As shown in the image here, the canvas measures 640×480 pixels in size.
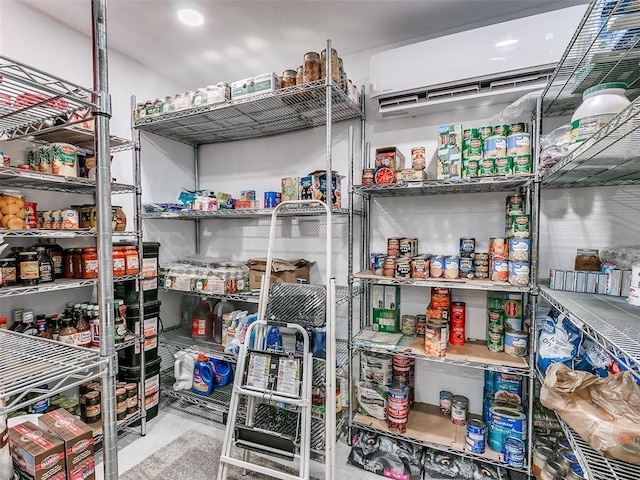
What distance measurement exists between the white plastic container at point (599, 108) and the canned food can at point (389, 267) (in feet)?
3.43

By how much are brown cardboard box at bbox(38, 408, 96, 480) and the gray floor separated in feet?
2.83

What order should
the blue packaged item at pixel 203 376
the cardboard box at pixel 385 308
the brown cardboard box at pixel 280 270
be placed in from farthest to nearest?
the blue packaged item at pixel 203 376
the brown cardboard box at pixel 280 270
the cardboard box at pixel 385 308

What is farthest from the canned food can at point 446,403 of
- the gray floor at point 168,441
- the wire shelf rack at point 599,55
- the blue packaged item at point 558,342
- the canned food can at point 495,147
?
the wire shelf rack at point 599,55

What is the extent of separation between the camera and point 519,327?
1904 millimetres

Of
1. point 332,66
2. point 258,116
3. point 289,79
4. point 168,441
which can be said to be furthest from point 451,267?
point 168,441

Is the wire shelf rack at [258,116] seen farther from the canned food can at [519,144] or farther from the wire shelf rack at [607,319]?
the wire shelf rack at [607,319]

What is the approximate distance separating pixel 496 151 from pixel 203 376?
2492 millimetres

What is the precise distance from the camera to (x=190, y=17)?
2.02 metres

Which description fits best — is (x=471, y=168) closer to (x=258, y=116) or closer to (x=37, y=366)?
(x=258, y=116)

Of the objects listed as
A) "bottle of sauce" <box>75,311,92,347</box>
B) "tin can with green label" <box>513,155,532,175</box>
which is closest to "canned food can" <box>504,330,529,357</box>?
"tin can with green label" <box>513,155,532,175</box>

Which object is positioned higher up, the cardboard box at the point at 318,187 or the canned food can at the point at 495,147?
the canned food can at the point at 495,147

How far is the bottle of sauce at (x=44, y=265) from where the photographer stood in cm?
185

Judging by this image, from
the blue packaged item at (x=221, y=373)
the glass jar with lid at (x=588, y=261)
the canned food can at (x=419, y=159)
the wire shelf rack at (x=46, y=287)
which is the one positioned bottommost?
the blue packaged item at (x=221, y=373)

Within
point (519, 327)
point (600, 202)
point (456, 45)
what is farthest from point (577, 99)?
point (519, 327)
